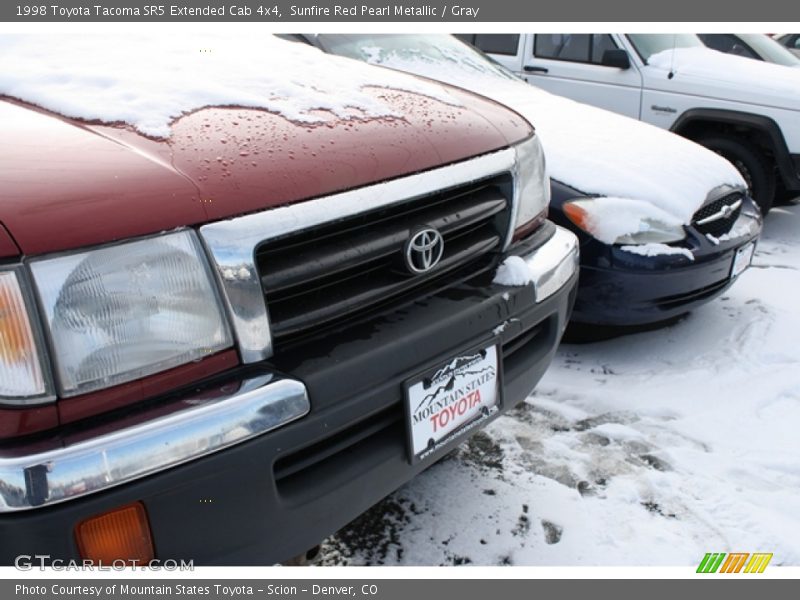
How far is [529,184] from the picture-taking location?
7.09 ft

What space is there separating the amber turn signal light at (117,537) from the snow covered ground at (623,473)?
79 cm

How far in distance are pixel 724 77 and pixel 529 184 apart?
3801 millimetres

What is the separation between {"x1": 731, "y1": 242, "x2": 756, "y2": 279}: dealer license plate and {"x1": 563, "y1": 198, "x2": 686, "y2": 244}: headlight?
0.38 metres

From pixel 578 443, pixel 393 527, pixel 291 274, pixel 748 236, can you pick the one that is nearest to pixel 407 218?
pixel 291 274

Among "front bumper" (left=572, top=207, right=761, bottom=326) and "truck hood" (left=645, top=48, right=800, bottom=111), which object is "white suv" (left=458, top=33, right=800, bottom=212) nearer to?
"truck hood" (left=645, top=48, right=800, bottom=111)

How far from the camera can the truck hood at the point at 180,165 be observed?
1225mm

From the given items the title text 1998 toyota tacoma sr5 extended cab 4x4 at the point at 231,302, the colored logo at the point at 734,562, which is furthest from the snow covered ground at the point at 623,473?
the title text 1998 toyota tacoma sr5 extended cab 4x4 at the point at 231,302

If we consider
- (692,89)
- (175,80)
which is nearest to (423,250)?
(175,80)

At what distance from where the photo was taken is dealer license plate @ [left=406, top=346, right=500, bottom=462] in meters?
1.64

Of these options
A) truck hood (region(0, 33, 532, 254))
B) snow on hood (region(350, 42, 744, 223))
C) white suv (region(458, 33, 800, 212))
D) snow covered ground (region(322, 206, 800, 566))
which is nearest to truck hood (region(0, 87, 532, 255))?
truck hood (region(0, 33, 532, 254))

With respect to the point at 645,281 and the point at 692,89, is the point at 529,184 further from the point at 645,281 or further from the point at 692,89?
the point at 692,89

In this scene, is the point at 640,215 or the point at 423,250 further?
the point at 640,215

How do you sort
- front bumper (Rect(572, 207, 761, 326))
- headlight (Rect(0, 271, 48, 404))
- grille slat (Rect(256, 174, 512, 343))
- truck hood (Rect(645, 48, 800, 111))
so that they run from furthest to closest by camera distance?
truck hood (Rect(645, 48, 800, 111)) → front bumper (Rect(572, 207, 761, 326)) → grille slat (Rect(256, 174, 512, 343)) → headlight (Rect(0, 271, 48, 404))

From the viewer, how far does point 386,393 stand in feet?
5.08
